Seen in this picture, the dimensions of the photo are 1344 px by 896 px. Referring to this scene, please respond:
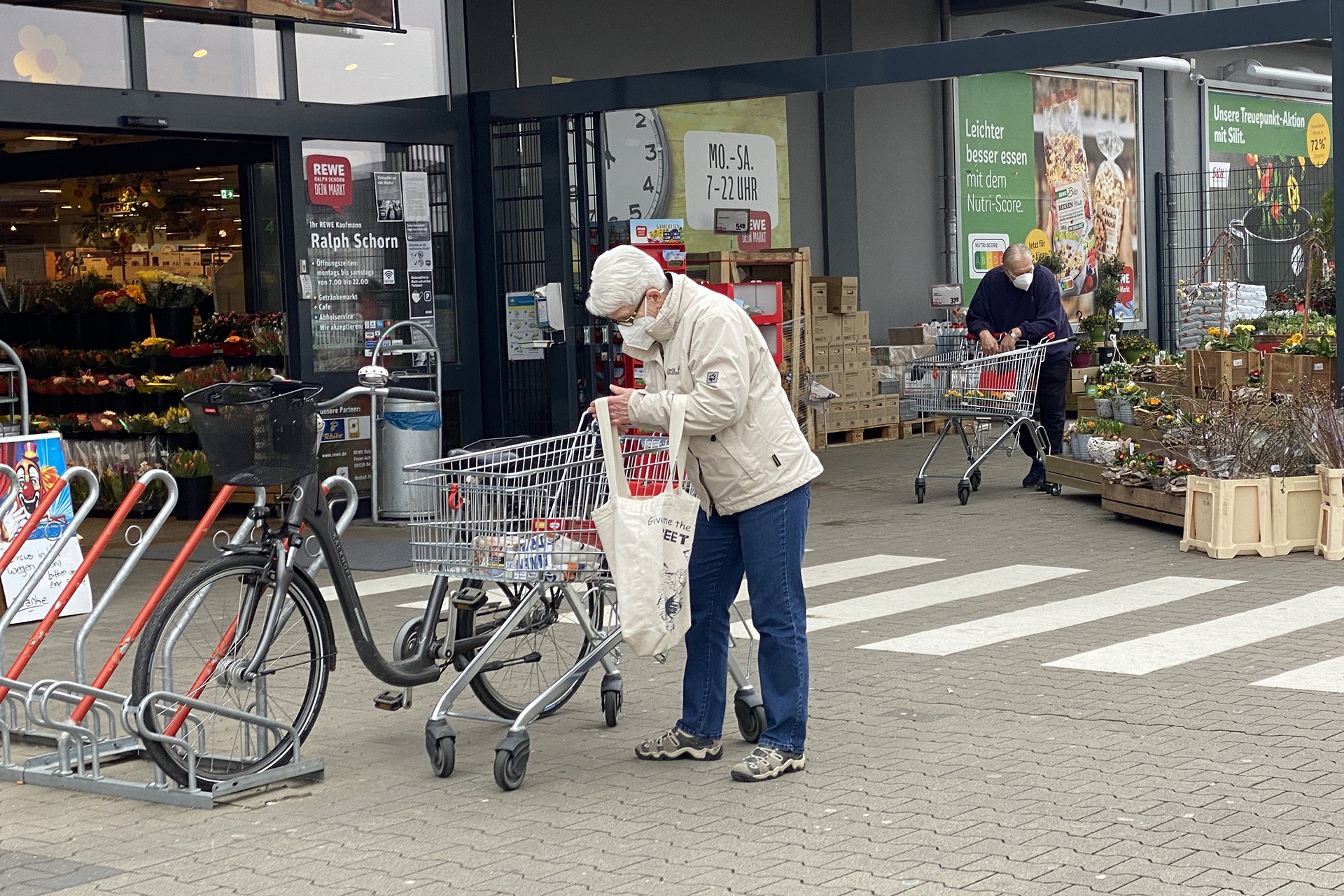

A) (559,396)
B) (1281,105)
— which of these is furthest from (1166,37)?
(1281,105)

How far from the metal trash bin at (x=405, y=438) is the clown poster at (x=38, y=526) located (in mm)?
3557

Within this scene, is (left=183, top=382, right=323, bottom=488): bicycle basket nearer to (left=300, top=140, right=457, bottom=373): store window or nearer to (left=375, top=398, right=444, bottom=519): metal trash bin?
(left=375, top=398, right=444, bottom=519): metal trash bin

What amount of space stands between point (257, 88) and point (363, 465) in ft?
10.2

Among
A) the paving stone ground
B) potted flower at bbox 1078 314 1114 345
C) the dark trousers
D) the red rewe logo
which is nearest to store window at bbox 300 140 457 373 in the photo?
the red rewe logo

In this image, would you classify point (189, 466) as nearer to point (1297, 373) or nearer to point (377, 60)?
point (377, 60)

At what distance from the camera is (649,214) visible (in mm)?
17781

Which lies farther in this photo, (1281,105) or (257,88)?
(1281,105)

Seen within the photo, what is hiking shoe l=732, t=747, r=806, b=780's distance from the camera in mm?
5555

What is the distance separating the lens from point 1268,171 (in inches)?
1118

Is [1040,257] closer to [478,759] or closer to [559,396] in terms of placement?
[559,396]

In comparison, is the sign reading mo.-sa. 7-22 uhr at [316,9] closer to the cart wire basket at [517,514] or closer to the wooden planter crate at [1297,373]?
the cart wire basket at [517,514]

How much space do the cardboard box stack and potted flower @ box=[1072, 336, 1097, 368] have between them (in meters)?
2.67

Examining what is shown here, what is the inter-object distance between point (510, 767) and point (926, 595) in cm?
405

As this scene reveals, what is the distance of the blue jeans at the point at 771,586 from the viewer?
560 centimetres
